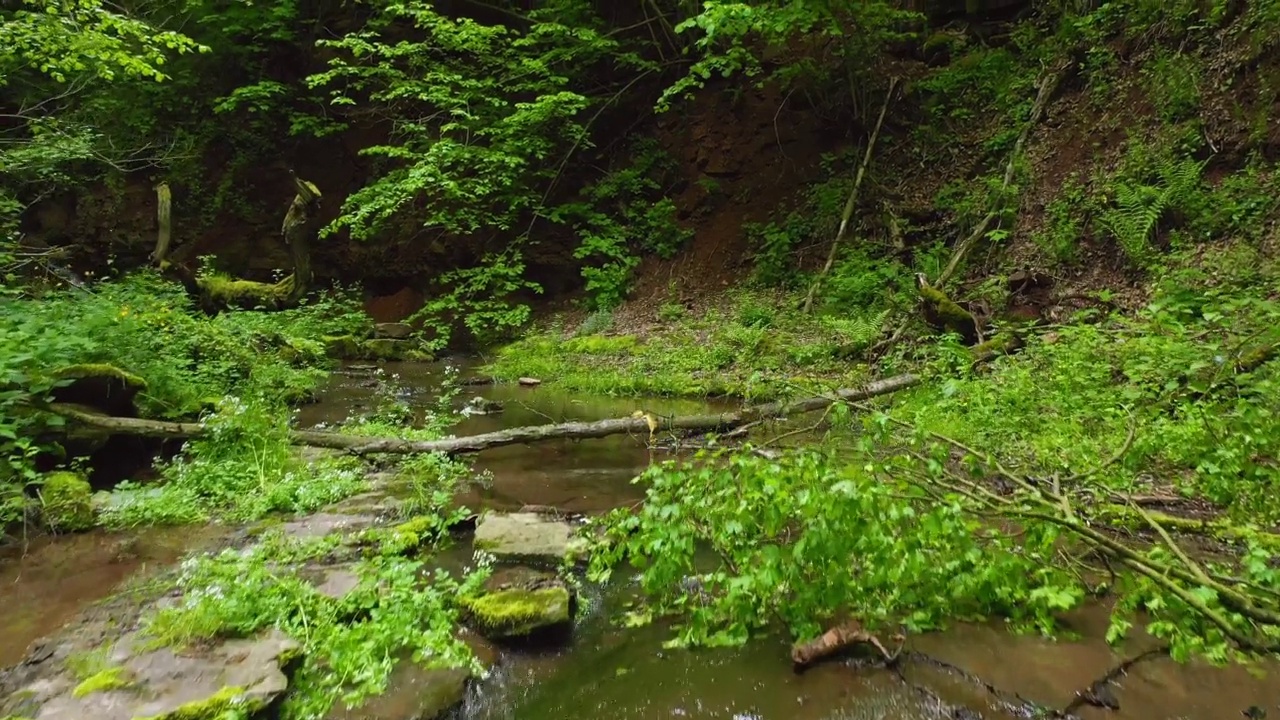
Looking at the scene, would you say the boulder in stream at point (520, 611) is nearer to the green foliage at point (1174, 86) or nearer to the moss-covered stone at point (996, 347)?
the moss-covered stone at point (996, 347)

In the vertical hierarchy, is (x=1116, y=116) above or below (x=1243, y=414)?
above

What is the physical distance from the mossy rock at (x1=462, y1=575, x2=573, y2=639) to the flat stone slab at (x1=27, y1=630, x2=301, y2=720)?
2.94 feet

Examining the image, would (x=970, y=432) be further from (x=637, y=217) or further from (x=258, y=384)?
(x=637, y=217)

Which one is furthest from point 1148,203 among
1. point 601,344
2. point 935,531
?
point 601,344

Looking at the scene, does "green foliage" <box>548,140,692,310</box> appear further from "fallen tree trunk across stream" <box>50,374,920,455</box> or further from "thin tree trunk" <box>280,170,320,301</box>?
"fallen tree trunk across stream" <box>50,374,920,455</box>

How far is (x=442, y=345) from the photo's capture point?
13.7m

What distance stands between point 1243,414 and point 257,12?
20904 mm

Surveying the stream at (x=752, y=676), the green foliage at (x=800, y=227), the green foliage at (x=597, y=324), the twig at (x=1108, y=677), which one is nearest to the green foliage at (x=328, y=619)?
the stream at (x=752, y=676)

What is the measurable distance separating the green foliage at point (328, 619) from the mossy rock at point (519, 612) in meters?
0.13

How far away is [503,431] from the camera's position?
6.28 metres

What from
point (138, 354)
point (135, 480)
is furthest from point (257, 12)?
point (135, 480)

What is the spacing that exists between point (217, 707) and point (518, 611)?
1.39 m

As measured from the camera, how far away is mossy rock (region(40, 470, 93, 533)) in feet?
15.6

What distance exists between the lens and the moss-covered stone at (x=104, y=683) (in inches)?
112
